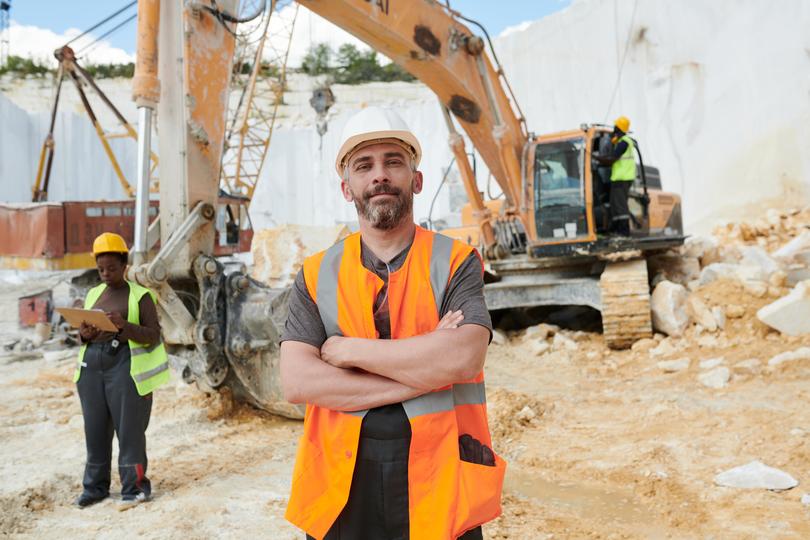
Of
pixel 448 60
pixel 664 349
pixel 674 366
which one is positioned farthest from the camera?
pixel 664 349

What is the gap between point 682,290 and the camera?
7625mm

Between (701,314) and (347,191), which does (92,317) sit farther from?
(701,314)

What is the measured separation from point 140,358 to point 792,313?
609 cm

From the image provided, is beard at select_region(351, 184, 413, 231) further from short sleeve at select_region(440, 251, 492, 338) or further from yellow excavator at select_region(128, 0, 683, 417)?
yellow excavator at select_region(128, 0, 683, 417)

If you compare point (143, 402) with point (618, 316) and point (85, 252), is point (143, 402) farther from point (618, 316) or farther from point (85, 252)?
point (85, 252)

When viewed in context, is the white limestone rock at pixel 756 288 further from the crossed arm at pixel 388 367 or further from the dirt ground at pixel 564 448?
the crossed arm at pixel 388 367

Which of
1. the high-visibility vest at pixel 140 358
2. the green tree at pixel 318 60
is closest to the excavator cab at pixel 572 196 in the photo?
the high-visibility vest at pixel 140 358

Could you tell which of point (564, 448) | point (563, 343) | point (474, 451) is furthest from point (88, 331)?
point (563, 343)

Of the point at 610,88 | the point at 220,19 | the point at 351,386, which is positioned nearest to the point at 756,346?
the point at 220,19

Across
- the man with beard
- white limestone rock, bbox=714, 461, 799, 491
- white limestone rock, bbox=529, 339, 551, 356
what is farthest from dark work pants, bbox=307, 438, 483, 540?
white limestone rock, bbox=529, 339, 551, 356

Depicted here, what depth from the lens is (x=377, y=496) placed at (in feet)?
5.53

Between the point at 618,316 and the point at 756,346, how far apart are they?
1357 mm

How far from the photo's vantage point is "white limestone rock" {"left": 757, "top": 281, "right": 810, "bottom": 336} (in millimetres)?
6629

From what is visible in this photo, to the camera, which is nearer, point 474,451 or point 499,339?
point 474,451
